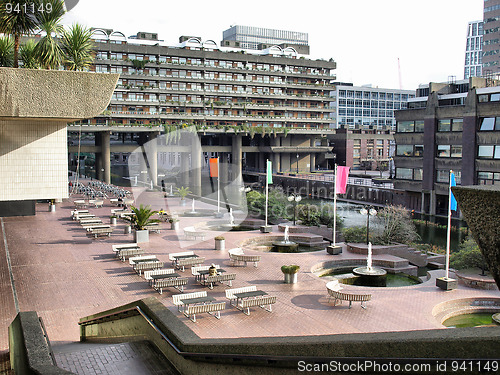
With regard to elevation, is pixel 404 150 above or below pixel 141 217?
above

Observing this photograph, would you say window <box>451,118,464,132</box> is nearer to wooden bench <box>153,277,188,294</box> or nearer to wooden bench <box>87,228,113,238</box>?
wooden bench <box>87,228,113,238</box>

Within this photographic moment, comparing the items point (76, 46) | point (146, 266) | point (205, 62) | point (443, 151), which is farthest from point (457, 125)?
point (76, 46)

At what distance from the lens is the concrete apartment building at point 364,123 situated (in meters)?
113

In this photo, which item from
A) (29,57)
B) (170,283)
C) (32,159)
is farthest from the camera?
(170,283)

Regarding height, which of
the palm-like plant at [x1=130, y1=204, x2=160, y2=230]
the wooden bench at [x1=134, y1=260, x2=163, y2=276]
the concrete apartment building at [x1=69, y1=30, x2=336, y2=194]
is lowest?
the wooden bench at [x1=134, y1=260, x2=163, y2=276]

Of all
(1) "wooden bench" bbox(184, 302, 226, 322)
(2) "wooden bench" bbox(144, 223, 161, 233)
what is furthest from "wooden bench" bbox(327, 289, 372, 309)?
(2) "wooden bench" bbox(144, 223, 161, 233)

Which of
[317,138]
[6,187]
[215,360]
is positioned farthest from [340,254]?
[317,138]

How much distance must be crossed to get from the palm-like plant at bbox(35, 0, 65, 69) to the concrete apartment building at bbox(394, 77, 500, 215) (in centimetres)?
4419

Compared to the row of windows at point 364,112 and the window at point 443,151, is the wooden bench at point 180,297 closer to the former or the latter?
the window at point 443,151

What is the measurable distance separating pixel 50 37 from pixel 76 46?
1.51 meters

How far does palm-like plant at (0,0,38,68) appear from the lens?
12609 millimetres

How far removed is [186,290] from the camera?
65.5ft

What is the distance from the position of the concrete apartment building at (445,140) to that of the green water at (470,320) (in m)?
32.0

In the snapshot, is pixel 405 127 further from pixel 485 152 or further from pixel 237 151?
pixel 237 151
